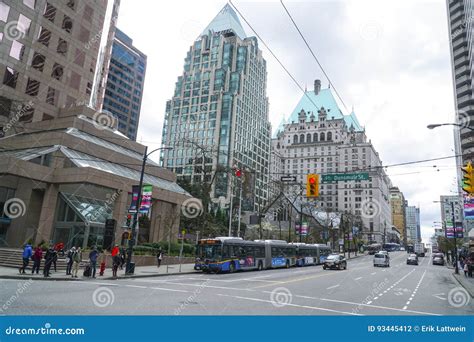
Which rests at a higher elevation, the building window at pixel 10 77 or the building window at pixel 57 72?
the building window at pixel 57 72

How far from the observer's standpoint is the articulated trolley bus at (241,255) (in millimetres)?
29234

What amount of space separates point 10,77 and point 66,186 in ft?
55.0

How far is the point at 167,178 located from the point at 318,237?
4012cm

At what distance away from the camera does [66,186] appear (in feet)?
→ 115

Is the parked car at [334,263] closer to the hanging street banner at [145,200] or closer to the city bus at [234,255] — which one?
the city bus at [234,255]

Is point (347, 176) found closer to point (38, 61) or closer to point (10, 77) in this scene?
point (10, 77)

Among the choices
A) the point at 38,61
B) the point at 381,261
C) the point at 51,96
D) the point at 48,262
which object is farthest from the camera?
the point at 381,261

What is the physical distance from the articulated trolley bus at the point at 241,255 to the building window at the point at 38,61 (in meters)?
31.6

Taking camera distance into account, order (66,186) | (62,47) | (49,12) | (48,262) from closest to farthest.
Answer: (48,262), (66,186), (49,12), (62,47)

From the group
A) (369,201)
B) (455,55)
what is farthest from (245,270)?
(369,201)

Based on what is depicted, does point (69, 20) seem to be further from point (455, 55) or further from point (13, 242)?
point (455, 55)

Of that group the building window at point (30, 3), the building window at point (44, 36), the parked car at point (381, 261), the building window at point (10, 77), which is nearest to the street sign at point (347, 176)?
the parked car at point (381, 261)

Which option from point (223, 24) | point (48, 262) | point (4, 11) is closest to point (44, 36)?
point (4, 11)
